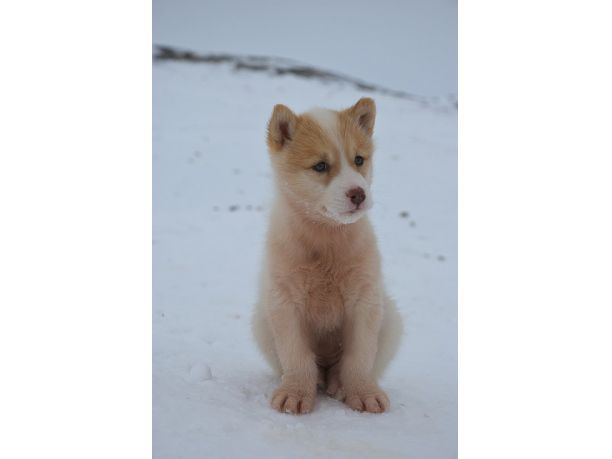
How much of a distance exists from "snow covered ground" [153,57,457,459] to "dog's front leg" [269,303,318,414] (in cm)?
9

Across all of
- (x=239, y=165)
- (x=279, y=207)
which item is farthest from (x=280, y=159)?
(x=239, y=165)

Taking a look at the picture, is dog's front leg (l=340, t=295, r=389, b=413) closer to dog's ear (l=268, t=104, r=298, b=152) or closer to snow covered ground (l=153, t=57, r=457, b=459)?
snow covered ground (l=153, t=57, r=457, b=459)

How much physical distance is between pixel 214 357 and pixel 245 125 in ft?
4.13

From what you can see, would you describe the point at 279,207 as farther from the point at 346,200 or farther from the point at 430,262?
the point at 430,262

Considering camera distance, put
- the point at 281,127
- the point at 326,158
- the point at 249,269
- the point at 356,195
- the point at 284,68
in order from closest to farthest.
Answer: the point at 356,195, the point at 326,158, the point at 281,127, the point at 284,68, the point at 249,269

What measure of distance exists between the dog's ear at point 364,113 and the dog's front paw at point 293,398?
37.4 inches

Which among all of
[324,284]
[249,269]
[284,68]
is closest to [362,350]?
[324,284]

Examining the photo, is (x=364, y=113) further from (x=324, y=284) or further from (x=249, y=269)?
(x=249, y=269)

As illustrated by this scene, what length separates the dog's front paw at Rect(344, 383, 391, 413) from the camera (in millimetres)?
2133

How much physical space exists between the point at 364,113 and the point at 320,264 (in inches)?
23.0

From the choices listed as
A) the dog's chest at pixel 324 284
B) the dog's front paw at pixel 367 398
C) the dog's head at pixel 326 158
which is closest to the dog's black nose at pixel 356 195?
the dog's head at pixel 326 158

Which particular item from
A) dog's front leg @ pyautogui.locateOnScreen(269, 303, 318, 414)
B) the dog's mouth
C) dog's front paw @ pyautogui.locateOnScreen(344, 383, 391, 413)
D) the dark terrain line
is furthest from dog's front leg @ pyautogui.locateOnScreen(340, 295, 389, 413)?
the dark terrain line

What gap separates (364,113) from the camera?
7.56 ft

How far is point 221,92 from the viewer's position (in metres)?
3.09
